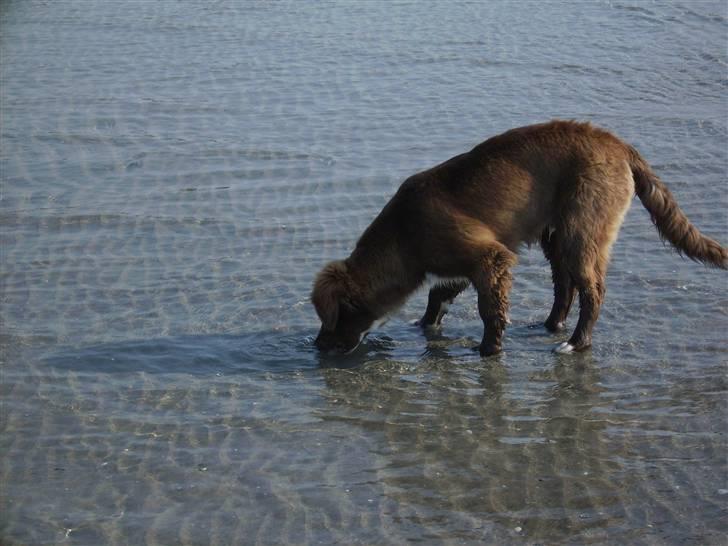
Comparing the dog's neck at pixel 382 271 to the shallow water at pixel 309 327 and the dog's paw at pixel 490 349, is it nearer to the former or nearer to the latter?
the shallow water at pixel 309 327

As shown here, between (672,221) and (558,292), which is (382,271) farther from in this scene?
(672,221)

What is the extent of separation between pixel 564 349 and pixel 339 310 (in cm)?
169

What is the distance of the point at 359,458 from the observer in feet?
22.5

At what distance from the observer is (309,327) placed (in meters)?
8.98

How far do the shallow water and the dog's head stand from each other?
20cm

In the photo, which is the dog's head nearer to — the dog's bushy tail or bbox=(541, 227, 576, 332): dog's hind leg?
bbox=(541, 227, 576, 332): dog's hind leg

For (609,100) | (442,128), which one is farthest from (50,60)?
(609,100)

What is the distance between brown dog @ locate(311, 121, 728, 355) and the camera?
8.32 meters

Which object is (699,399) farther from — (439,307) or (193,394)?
(193,394)

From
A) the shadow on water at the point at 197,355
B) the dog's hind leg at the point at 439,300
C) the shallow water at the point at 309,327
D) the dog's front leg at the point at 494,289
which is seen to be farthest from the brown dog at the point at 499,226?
the shallow water at the point at 309,327

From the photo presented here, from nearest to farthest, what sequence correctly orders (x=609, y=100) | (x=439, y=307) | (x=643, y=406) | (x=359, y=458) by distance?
(x=359, y=458) → (x=643, y=406) → (x=439, y=307) → (x=609, y=100)

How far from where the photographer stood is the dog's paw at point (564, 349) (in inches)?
331

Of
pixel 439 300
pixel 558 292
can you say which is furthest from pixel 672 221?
pixel 439 300

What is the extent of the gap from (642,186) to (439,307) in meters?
1.81
